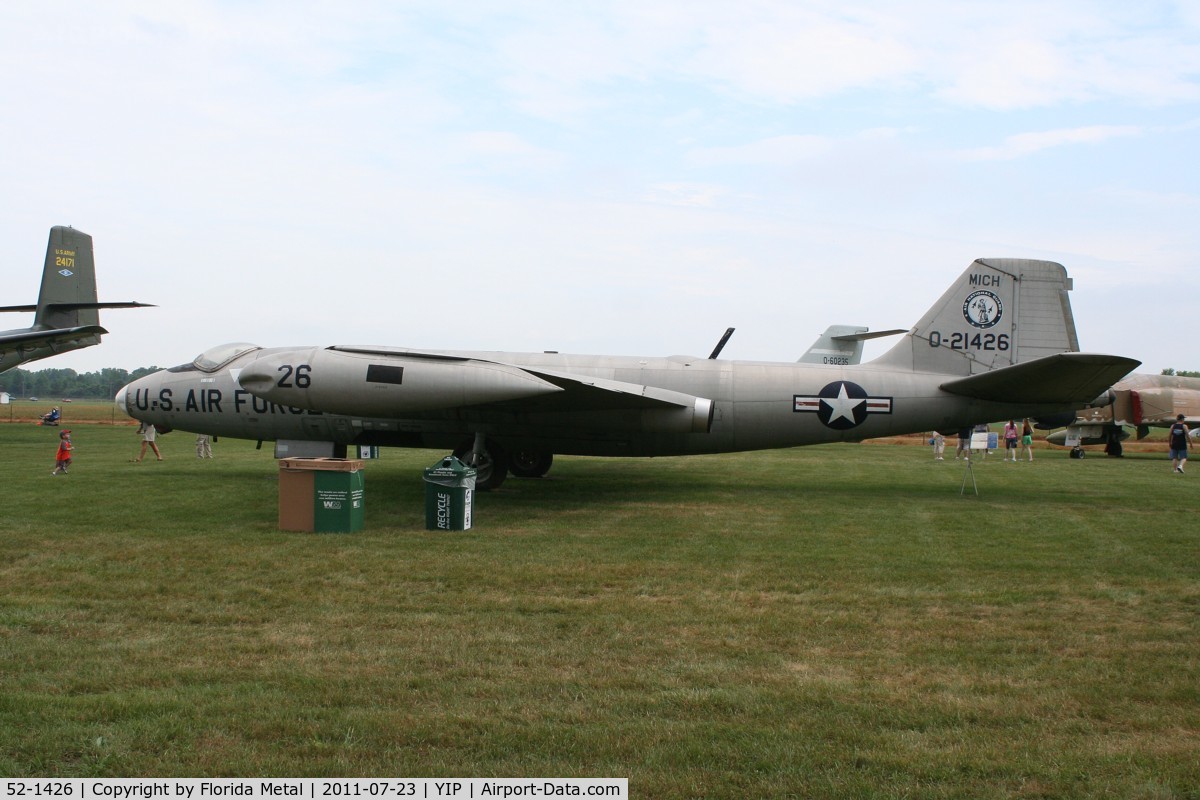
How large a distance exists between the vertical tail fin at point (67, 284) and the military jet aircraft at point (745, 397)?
18.8m

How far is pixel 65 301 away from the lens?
32.2m

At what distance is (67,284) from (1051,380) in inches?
1246

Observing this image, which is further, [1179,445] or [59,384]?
[59,384]

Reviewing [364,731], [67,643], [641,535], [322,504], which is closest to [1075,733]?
[364,731]

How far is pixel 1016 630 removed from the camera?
7.10 metres

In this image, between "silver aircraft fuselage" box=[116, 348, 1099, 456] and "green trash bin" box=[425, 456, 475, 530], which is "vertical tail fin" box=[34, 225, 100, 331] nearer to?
"silver aircraft fuselage" box=[116, 348, 1099, 456]

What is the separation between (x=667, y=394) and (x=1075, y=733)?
33.9 feet

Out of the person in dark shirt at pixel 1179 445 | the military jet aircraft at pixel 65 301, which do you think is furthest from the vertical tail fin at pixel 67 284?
the person in dark shirt at pixel 1179 445

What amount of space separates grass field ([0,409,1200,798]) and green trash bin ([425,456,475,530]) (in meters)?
0.48

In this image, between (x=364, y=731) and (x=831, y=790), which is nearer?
(x=831, y=790)

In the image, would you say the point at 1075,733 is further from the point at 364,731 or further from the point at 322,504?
the point at 322,504
